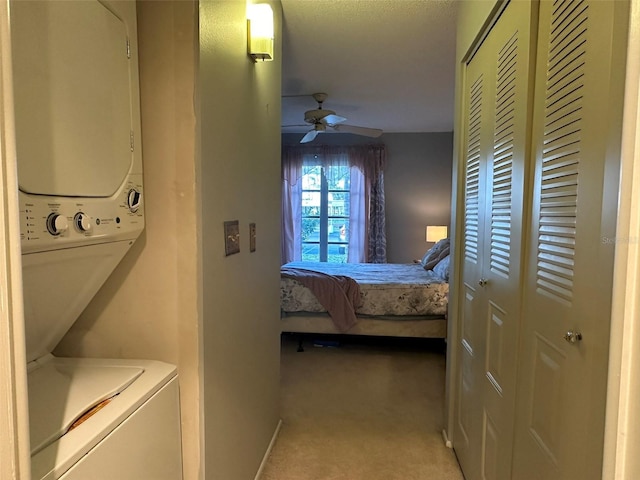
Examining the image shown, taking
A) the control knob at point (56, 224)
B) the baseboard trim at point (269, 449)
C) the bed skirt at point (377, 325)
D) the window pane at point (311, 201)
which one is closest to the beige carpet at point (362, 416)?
the baseboard trim at point (269, 449)

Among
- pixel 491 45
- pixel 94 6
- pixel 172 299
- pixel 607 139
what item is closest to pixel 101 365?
pixel 172 299

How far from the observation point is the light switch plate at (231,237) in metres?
1.42

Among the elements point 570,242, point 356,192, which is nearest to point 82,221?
point 570,242

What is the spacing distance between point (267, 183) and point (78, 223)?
1231mm

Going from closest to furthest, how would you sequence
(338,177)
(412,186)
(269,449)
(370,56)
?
1. (269,449)
2. (370,56)
3. (412,186)
4. (338,177)

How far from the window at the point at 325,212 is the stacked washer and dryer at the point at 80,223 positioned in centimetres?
512

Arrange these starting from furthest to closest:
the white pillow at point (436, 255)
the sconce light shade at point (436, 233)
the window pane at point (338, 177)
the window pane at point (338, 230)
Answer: the window pane at point (338, 230)
the window pane at point (338, 177)
the sconce light shade at point (436, 233)
the white pillow at point (436, 255)

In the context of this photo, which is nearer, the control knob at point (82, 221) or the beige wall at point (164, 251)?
the control knob at point (82, 221)

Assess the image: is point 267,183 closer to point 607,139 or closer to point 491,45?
point 491,45

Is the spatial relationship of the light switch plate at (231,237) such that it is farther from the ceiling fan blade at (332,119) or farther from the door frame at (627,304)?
the ceiling fan blade at (332,119)

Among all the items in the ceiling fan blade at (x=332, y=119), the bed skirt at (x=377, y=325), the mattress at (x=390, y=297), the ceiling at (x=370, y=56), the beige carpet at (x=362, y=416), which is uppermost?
the ceiling at (x=370, y=56)

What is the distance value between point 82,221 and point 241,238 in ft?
2.48

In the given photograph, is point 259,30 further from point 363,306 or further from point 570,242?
point 363,306

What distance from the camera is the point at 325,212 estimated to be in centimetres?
624
